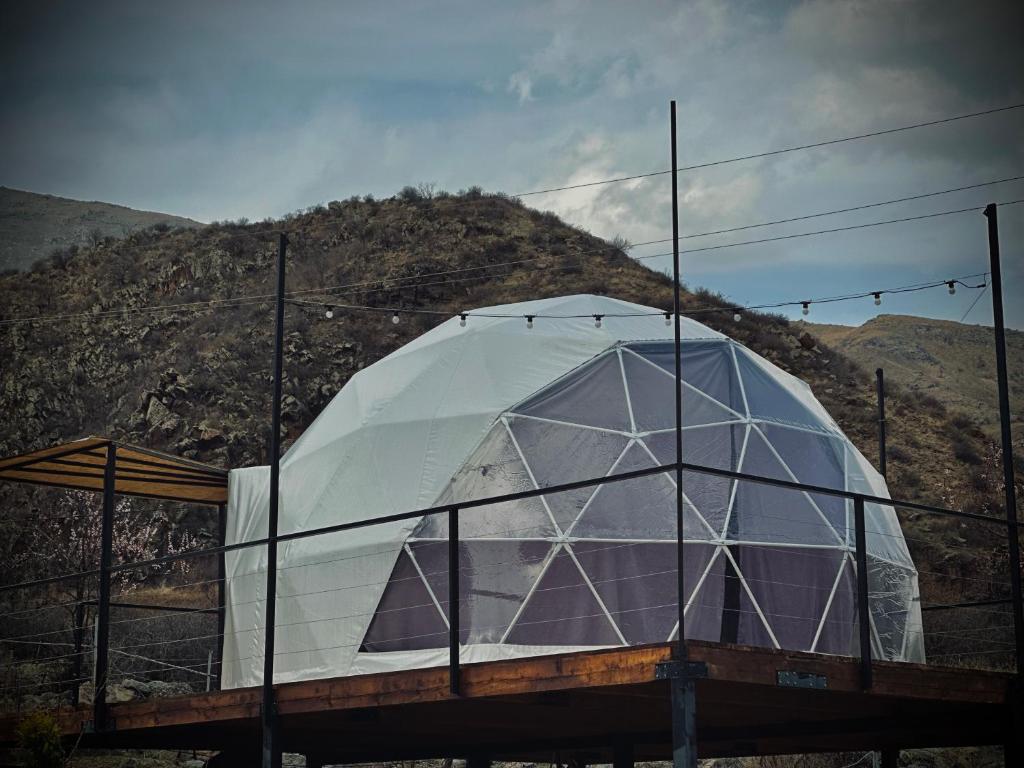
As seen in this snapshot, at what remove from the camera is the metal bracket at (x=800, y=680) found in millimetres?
9711

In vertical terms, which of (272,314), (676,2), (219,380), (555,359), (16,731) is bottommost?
(16,731)

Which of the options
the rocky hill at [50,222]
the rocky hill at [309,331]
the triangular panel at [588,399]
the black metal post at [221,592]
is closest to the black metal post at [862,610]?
the triangular panel at [588,399]

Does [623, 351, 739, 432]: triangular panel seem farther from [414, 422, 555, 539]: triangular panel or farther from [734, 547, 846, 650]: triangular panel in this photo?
[734, 547, 846, 650]: triangular panel

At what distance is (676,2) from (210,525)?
62.4 ft

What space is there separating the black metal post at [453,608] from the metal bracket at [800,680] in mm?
2531

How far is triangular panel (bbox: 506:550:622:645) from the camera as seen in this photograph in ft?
40.3

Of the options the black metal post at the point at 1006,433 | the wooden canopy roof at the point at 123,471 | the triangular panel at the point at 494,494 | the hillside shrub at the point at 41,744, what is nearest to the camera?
the black metal post at the point at 1006,433

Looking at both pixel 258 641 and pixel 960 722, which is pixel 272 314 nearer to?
pixel 258 641

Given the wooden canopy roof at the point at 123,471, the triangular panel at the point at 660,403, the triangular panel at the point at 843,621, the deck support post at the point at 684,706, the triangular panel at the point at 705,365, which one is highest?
the triangular panel at the point at 705,365

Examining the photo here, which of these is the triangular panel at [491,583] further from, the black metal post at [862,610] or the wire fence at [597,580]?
the black metal post at [862,610]

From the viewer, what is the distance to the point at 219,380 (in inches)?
1700

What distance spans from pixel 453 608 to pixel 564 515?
8.13ft

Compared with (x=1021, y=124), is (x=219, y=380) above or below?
below

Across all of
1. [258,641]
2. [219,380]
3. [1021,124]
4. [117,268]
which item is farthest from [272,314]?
[258,641]
